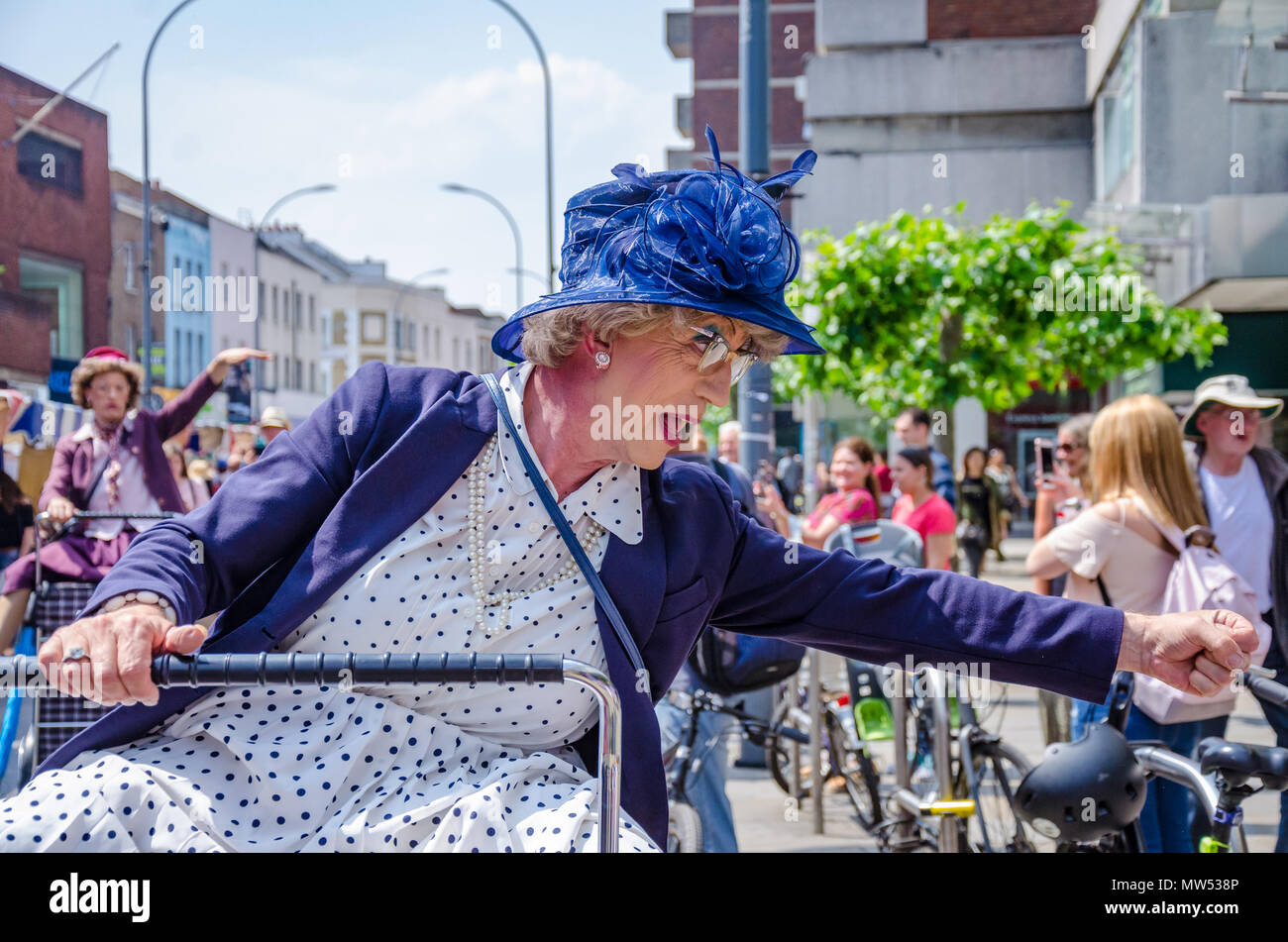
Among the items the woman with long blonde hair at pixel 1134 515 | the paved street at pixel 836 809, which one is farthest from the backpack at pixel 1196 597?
the paved street at pixel 836 809

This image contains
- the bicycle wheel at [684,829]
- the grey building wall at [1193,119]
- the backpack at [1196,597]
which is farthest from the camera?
Answer: the grey building wall at [1193,119]

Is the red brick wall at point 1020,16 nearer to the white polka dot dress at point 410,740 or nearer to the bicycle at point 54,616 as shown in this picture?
the bicycle at point 54,616

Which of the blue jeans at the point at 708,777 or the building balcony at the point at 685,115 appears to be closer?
the blue jeans at the point at 708,777

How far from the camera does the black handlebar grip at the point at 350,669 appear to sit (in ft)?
5.51

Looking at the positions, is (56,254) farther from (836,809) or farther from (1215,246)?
(836,809)

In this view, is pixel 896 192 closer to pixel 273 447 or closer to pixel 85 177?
pixel 85 177

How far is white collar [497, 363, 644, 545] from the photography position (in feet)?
7.02

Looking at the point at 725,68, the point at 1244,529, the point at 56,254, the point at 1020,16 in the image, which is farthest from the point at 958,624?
the point at 725,68

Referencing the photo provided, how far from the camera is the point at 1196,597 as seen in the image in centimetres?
446

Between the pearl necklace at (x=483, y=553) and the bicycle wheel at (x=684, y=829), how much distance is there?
111 inches

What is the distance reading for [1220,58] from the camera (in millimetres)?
21594

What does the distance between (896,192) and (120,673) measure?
107ft

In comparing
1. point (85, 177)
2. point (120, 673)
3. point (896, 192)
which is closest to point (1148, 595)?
point (120, 673)

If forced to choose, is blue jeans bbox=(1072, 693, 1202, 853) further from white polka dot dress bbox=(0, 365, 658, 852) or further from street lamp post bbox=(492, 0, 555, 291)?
street lamp post bbox=(492, 0, 555, 291)
